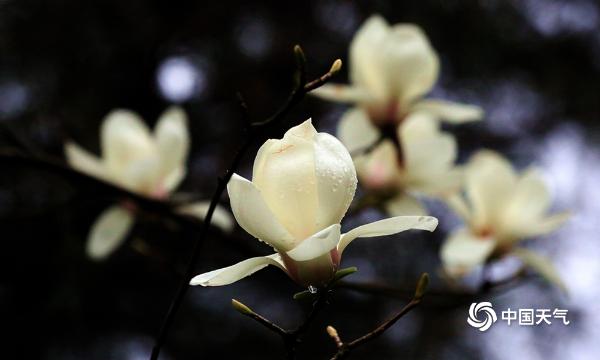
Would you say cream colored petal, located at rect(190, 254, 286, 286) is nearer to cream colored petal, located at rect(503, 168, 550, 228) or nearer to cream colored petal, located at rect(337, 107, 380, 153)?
cream colored petal, located at rect(337, 107, 380, 153)

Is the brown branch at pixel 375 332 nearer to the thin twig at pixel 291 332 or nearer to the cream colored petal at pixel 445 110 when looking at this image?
the thin twig at pixel 291 332

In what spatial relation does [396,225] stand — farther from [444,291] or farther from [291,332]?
[444,291]

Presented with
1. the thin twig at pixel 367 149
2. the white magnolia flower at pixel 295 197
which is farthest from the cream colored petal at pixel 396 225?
the thin twig at pixel 367 149

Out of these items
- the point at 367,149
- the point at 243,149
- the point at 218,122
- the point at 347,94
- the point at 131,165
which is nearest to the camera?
the point at 243,149

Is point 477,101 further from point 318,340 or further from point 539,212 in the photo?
point 539,212

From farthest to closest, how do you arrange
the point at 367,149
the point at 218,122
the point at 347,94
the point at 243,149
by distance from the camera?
the point at 218,122, the point at 347,94, the point at 367,149, the point at 243,149

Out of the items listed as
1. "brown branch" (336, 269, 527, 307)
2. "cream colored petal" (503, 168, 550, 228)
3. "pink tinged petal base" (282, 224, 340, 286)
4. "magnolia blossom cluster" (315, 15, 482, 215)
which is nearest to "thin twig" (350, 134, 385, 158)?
"magnolia blossom cluster" (315, 15, 482, 215)

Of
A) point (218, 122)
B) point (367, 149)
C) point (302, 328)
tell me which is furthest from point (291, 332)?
point (218, 122)

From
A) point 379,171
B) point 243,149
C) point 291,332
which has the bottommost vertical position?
point 379,171
